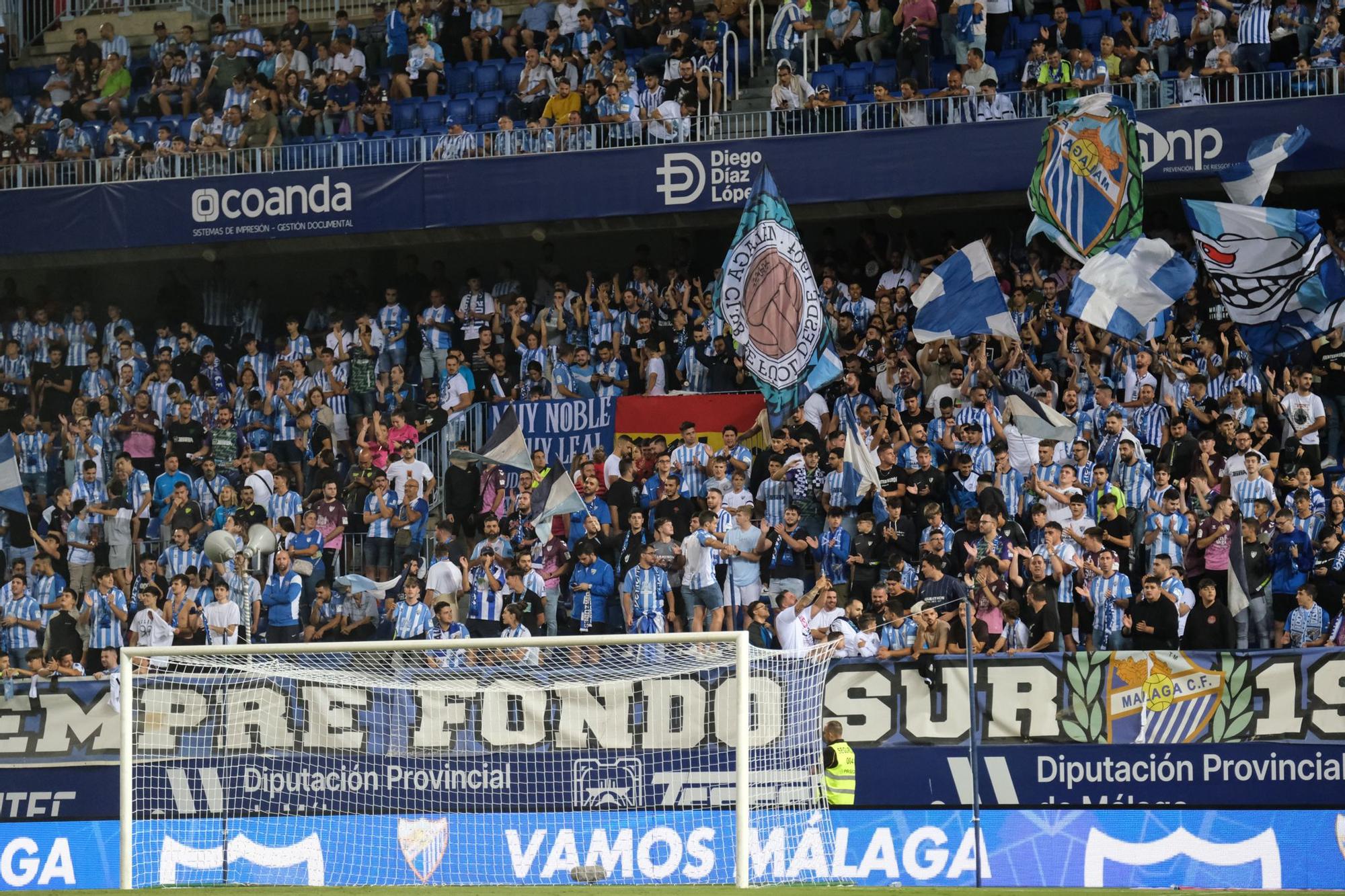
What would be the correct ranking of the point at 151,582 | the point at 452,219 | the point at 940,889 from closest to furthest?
the point at 940,889 < the point at 151,582 < the point at 452,219

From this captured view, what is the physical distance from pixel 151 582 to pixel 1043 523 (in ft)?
28.5

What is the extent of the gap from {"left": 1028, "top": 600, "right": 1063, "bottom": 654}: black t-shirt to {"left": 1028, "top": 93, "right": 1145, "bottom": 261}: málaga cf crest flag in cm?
381

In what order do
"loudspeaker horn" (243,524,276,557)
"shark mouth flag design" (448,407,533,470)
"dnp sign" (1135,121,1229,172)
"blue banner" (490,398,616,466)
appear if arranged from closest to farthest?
1. "loudspeaker horn" (243,524,276,557)
2. "shark mouth flag design" (448,407,533,470)
3. "dnp sign" (1135,121,1229,172)
4. "blue banner" (490,398,616,466)

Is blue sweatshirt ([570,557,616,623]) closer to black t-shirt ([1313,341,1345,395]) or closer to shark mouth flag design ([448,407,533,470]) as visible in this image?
shark mouth flag design ([448,407,533,470])

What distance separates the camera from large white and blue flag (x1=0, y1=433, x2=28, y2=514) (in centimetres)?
2044

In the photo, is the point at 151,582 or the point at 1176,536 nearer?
the point at 1176,536

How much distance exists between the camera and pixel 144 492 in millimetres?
20828

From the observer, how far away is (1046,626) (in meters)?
15.4

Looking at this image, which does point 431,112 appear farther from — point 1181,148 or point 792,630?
point 792,630

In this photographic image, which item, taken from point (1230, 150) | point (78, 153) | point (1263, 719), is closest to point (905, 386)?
point (1230, 150)

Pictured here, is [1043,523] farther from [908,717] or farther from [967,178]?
[967,178]

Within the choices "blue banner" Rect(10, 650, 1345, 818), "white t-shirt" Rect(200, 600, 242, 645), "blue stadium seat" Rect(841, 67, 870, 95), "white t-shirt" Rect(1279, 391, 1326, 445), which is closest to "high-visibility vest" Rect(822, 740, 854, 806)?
"blue banner" Rect(10, 650, 1345, 818)

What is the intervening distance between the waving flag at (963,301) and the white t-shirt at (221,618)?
22.7 feet

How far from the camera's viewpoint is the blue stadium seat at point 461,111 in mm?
23297
